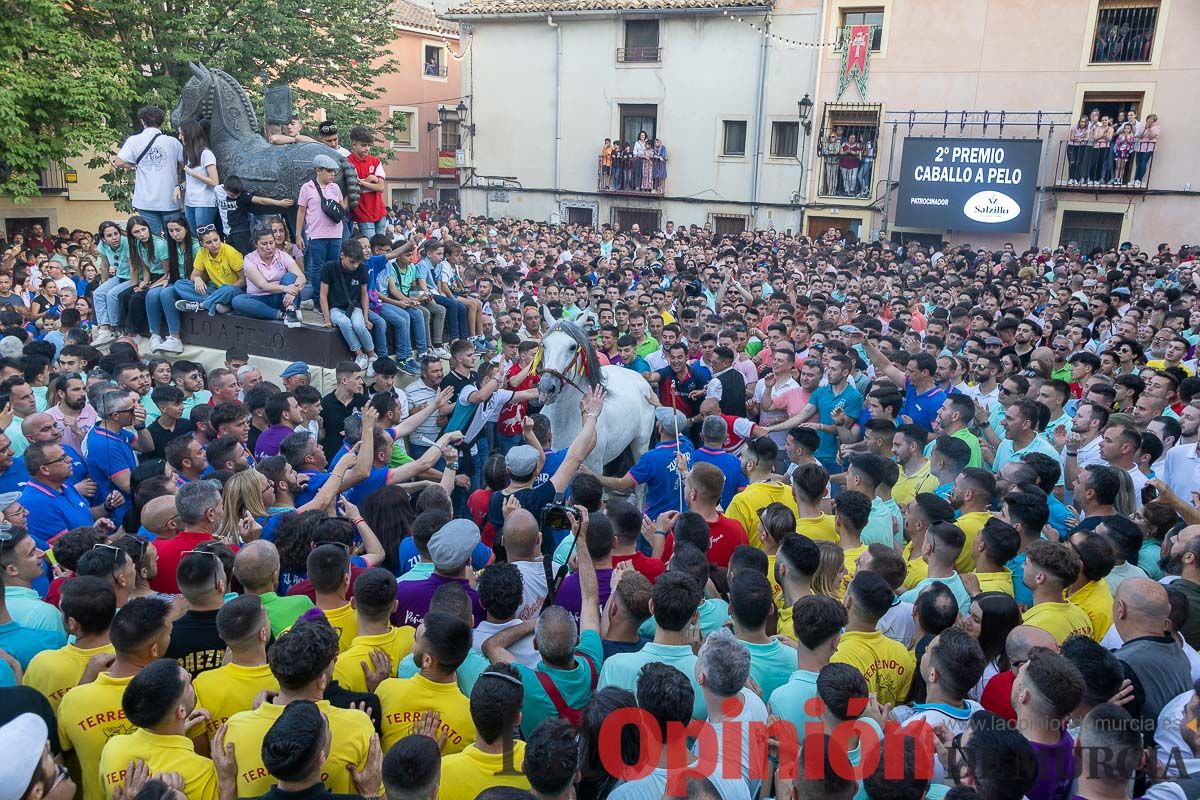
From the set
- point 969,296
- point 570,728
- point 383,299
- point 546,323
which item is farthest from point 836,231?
point 570,728

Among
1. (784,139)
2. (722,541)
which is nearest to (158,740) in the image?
(722,541)

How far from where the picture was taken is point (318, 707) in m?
2.87

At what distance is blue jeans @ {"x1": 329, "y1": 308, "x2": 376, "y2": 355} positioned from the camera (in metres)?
8.46

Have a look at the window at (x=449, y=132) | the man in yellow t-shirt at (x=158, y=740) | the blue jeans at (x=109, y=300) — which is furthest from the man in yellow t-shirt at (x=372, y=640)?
the window at (x=449, y=132)

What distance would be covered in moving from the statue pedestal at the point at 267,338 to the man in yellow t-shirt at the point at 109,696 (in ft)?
18.5

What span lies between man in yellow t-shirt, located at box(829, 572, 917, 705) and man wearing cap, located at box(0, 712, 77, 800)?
109 inches

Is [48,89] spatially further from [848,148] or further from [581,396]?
[848,148]

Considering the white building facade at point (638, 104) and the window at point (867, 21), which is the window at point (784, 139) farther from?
the window at point (867, 21)

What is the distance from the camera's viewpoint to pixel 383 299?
9.16 meters

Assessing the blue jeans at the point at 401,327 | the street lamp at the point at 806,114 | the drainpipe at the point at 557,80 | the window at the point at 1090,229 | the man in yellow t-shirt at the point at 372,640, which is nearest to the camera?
the man in yellow t-shirt at the point at 372,640

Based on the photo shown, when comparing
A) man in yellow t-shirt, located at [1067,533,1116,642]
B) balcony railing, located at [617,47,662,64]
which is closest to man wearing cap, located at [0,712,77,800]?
man in yellow t-shirt, located at [1067,533,1116,642]

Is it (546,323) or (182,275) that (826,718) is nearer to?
(546,323)

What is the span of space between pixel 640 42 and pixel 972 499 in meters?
23.9

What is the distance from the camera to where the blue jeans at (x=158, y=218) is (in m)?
9.29
